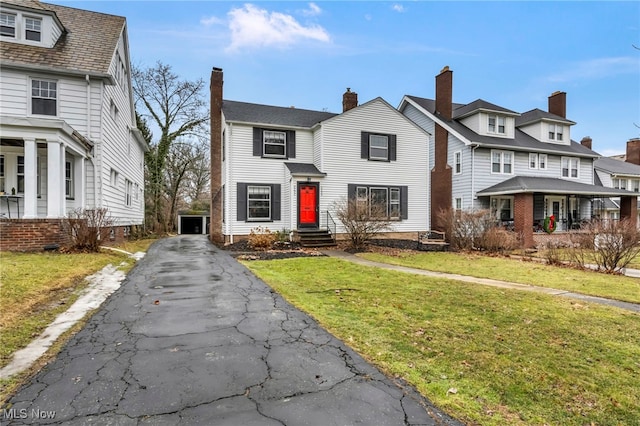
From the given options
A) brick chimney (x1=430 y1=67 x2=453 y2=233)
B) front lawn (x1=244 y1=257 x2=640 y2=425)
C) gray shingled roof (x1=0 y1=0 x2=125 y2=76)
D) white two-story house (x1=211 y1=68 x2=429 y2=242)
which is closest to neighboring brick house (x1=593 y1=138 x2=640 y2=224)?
brick chimney (x1=430 y1=67 x2=453 y2=233)

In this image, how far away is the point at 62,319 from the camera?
4.89 meters

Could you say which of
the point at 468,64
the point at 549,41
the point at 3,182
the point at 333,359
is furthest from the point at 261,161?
the point at 468,64

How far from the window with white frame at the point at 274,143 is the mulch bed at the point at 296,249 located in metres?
4.77

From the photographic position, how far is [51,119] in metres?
12.2

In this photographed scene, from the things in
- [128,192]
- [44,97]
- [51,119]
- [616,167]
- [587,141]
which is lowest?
[128,192]

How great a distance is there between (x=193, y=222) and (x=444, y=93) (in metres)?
26.7

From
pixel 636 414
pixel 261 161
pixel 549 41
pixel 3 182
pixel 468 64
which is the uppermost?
pixel 468 64

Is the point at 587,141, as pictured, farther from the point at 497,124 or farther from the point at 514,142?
the point at 497,124

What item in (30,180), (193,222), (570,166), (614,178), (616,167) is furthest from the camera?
(193,222)

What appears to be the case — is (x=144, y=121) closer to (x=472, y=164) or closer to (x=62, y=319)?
(x=472, y=164)

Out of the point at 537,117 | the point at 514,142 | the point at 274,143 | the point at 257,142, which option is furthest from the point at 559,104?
the point at 257,142

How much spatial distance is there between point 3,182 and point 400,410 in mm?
15302

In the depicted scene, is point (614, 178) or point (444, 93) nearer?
point (444, 93)

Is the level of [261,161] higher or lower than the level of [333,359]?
higher
